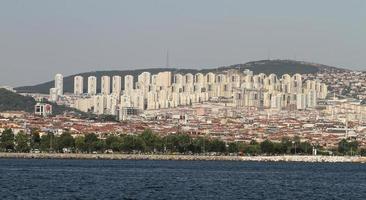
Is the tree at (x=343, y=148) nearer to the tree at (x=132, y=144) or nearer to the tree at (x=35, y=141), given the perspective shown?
the tree at (x=132, y=144)

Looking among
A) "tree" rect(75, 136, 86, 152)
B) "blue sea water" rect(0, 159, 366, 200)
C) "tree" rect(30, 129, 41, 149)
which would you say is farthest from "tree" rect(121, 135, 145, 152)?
"blue sea water" rect(0, 159, 366, 200)

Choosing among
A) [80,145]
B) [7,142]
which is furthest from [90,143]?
[7,142]

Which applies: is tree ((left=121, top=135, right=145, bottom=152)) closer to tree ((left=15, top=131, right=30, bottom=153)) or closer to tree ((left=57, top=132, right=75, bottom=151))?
tree ((left=57, top=132, right=75, bottom=151))

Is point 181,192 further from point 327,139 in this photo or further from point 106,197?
point 327,139

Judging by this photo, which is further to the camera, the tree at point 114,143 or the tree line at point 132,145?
the tree at point 114,143

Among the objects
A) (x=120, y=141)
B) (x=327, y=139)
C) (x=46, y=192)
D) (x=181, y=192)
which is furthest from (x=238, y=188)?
(x=327, y=139)

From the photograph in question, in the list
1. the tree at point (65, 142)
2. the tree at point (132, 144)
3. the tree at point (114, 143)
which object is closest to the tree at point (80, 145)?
the tree at point (65, 142)

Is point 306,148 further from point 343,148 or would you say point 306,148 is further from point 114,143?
point 114,143

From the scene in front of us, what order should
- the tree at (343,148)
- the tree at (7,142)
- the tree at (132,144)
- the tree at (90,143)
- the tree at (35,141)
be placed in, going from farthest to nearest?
the tree at (343,148)
the tree at (132,144)
the tree at (35,141)
the tree at (90,143)
the tree at (7,142)
